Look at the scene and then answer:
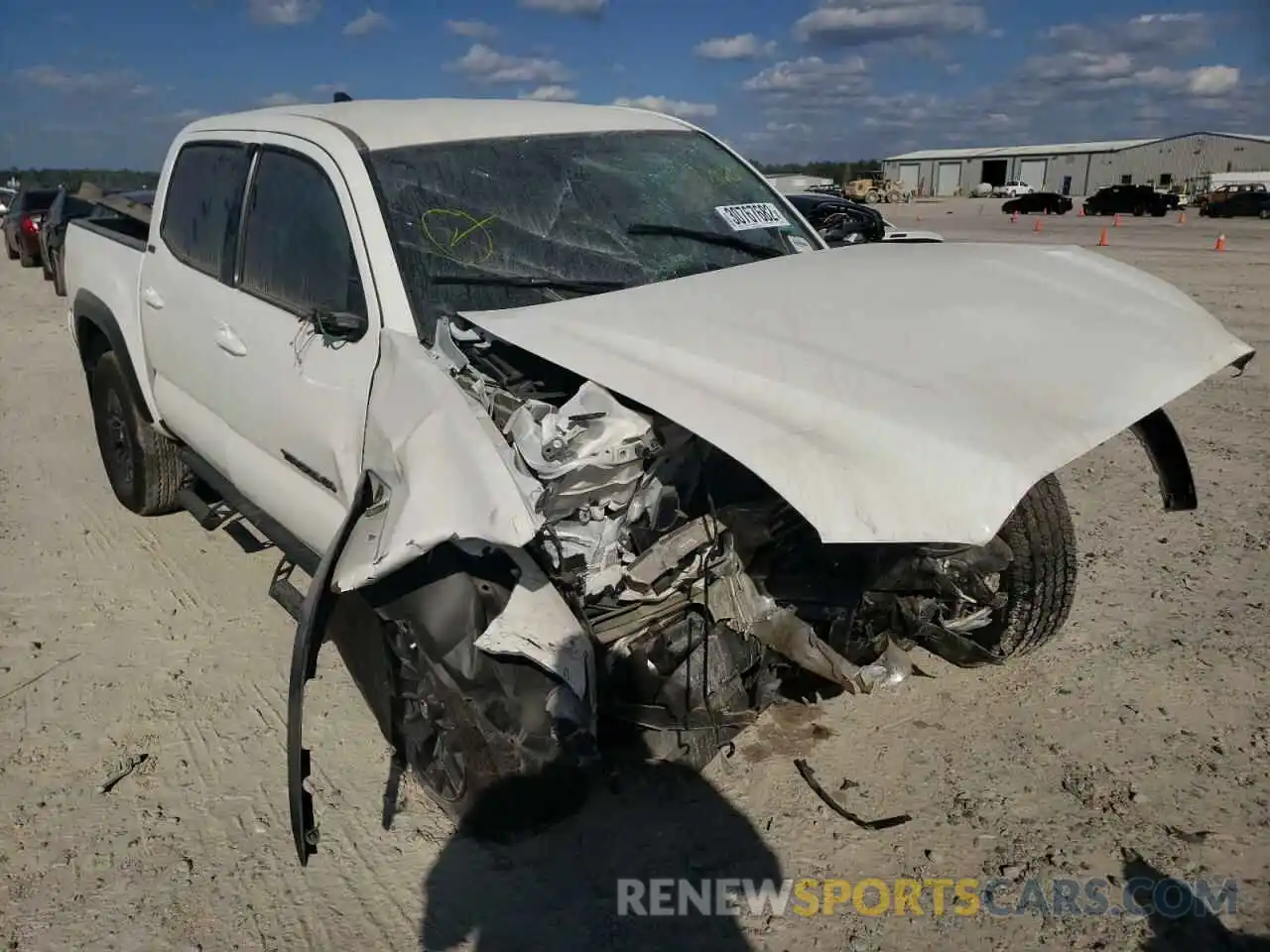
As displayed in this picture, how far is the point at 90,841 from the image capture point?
2842 millimetres

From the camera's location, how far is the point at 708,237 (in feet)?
11.6

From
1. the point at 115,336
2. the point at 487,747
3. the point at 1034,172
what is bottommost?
the point at 487,747

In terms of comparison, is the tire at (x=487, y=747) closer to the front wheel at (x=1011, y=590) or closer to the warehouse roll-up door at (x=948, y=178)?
the front wheel at (x=1011, y=590)

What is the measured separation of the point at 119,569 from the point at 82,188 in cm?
428

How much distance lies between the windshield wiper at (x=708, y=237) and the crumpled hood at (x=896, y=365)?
14.4 inches

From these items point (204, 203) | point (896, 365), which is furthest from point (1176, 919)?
point (204, 203)

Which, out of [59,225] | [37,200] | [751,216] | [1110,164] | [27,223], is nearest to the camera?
[751,216]

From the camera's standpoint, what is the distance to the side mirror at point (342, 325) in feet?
9.14

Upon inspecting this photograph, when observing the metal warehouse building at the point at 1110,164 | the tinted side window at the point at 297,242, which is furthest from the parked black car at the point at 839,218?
the metal warehouse building at the point at 1110,164

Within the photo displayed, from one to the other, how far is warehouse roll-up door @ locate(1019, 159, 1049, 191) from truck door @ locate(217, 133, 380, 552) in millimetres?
77998

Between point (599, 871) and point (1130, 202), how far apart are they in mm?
43814

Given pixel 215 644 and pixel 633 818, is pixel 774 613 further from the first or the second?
pixel 215 644

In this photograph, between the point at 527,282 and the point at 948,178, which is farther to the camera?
the point at 948,178

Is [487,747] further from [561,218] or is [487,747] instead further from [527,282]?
[561,218]
